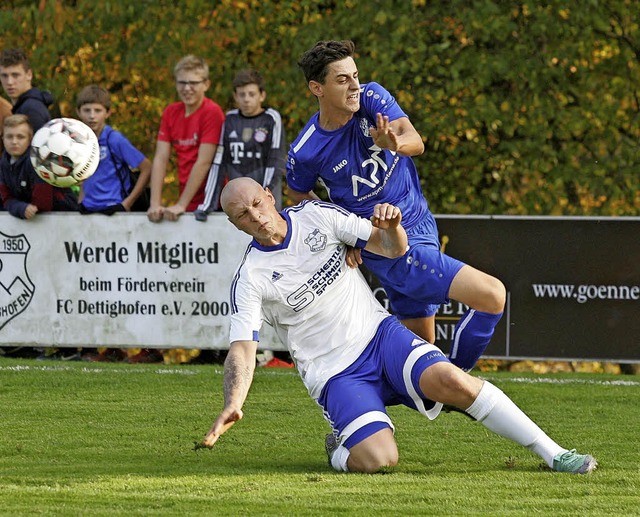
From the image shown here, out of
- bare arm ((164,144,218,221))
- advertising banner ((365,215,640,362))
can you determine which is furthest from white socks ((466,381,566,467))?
bare arm ((164,144,218,221))

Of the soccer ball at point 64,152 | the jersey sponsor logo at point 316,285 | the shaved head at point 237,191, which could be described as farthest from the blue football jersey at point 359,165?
the soccer ball at point 64,152

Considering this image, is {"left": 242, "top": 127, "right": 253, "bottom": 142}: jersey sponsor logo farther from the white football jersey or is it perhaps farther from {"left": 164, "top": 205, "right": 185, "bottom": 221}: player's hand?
the white football jersey

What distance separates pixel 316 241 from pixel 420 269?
78 centimetres

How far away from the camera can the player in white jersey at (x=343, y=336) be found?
580 cm

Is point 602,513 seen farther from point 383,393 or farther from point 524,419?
point 383,393

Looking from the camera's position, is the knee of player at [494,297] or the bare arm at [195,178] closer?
the knee of player at [494,297]

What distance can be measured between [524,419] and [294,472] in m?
1.14

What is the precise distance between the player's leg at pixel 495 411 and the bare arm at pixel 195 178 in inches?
196

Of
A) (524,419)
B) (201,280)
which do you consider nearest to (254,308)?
(524,419)

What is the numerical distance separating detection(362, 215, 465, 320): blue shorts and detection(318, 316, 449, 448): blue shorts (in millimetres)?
462

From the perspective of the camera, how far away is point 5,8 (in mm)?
14414

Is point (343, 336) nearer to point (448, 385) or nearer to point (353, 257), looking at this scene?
point (353, 257)

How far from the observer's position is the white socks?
5758 mm

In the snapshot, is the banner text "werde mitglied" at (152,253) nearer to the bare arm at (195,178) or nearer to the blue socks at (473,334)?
the bare arm at (195,178)
